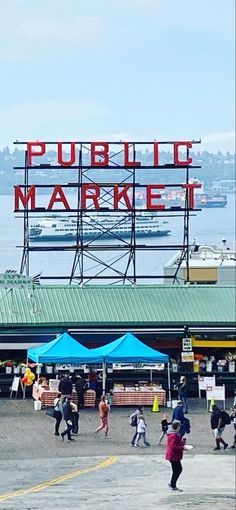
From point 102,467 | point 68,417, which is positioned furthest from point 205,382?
point 102,467

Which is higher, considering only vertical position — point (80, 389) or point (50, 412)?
point (80, 389)

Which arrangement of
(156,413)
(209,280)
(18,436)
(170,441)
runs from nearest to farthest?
(170,441) → (18,436) → (156,413) → (209,280)

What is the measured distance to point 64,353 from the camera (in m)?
37.4

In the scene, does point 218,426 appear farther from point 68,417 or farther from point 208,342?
point 208,342

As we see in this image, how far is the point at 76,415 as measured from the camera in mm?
33062

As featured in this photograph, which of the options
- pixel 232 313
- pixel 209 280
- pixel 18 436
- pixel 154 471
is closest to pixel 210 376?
pixel 232 313

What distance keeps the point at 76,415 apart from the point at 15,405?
535cm

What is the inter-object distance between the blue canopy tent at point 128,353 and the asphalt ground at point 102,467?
1557 mm

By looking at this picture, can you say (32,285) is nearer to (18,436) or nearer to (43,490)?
(18,436)

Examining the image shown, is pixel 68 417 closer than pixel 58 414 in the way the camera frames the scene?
Yes

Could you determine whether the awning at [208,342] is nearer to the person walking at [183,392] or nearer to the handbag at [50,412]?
the person walking at [183,392]

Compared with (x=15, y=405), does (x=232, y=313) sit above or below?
above

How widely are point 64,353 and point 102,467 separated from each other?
940 cm

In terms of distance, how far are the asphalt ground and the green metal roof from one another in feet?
A: 14.8
